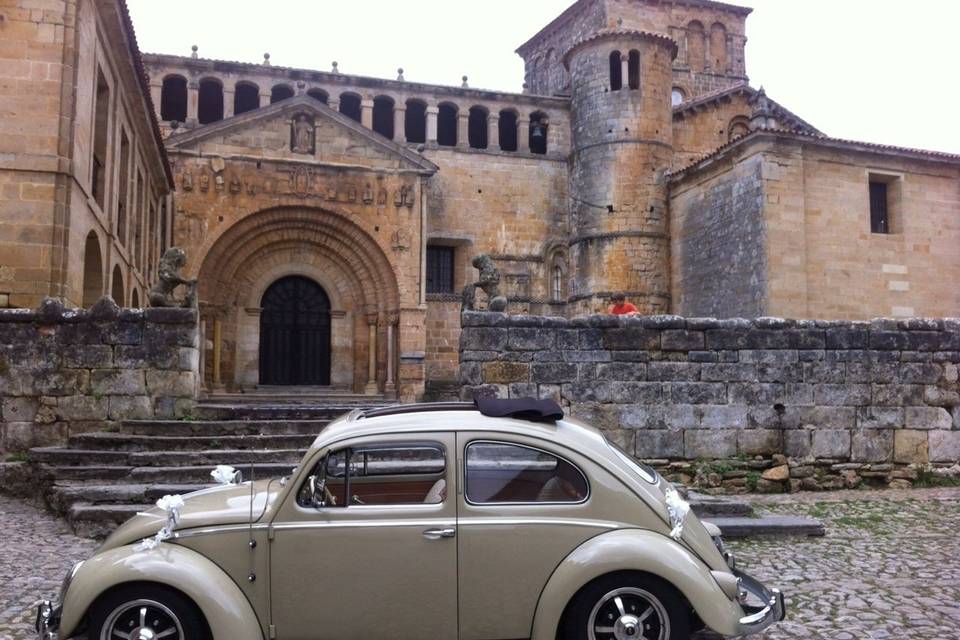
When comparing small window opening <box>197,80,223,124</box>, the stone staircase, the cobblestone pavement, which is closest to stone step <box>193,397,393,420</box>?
the stone staircase

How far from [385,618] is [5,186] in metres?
9.70

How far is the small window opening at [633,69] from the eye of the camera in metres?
24.3

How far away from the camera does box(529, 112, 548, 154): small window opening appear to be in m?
26.1

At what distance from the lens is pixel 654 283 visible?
2342 centimetres

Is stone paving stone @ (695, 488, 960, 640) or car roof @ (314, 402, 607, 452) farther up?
car roof @ (314, 402, 607, 452)

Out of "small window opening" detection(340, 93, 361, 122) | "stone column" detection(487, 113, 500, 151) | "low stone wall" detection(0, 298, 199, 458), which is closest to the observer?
"low stone wall" detection(0, 298, 199, 458)

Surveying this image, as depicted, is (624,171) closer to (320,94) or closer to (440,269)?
(440,269)

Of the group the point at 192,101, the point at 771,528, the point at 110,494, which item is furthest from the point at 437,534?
the point at 192,101

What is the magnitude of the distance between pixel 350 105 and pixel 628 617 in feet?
74.7

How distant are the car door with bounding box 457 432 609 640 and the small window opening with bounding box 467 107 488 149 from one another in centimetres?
2276

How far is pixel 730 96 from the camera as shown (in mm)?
26438

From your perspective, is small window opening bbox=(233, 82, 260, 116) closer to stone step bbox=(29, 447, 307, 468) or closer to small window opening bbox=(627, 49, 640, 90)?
small window opening bbox=(627, 49, 640, 90)

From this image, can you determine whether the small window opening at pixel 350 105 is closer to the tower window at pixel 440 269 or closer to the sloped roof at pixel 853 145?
the tower window at pixel 440 269

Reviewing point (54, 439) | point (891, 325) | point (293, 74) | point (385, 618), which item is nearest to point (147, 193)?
point (293, 74)
